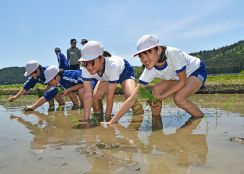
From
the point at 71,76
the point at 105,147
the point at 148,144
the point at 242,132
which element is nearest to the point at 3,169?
the point at 105,147

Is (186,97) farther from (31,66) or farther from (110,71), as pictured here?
(31,66)

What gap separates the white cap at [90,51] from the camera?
186 inches

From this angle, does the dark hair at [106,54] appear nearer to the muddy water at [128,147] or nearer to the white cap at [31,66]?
the muddy water at [128,147]

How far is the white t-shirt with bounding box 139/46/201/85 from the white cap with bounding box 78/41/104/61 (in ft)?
2.65

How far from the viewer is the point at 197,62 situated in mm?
5184

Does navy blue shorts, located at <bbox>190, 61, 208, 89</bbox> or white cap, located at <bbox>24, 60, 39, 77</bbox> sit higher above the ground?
white cap, located at <bbox>24, 60, 39, 77</bbox>

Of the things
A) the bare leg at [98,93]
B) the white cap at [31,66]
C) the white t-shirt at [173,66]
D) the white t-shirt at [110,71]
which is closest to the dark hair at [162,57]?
the white t-shirt at [173,66]

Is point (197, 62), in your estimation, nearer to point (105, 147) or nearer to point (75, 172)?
point (105, 147)

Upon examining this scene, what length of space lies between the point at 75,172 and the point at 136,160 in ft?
1.63

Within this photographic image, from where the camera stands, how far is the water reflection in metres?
2.46

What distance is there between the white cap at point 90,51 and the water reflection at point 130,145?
95 cm

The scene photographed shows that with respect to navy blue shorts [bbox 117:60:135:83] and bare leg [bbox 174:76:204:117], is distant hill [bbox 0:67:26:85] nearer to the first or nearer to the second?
navy blue shorts [bbox 117:60:135:83]

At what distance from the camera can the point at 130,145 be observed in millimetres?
3207

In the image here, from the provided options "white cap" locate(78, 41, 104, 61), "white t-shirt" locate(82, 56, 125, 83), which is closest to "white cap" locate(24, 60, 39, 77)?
"white t-shirt" locate(82, 56, 125, 83)
